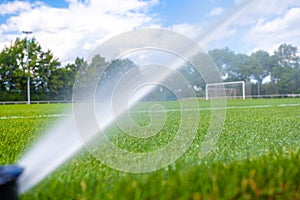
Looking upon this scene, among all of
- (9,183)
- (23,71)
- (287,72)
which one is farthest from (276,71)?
(9,183)

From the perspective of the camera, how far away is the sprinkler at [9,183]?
94cm

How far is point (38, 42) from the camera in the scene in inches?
1236

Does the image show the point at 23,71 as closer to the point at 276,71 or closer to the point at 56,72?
the point at 56,72

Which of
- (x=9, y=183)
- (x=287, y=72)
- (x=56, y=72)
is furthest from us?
(x=287, y=72)

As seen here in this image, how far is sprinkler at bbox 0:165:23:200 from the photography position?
94 cm

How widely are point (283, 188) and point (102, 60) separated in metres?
1.07

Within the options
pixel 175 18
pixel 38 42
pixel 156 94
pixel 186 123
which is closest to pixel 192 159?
pixel 186 123

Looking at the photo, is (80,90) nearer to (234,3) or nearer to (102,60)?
(102,60)

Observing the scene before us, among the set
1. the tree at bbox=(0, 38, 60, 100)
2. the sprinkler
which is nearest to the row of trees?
the tree at bbox=(0, 38, 60, 100)

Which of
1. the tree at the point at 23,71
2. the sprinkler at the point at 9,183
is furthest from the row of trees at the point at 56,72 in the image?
the sprinkler at the point at 9,183

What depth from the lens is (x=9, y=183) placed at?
0.96m

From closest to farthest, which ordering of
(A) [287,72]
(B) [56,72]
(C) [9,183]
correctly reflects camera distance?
1. (C) [9,183]
2. (B) [56,72]
3. (A) [287,72]

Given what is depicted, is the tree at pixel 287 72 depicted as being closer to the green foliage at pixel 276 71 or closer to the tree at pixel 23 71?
the green foliage at pixel 276 71

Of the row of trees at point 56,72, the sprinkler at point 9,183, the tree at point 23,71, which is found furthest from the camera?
the tree at point 23,71
